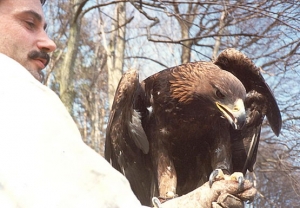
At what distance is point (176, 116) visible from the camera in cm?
446

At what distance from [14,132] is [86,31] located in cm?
1808

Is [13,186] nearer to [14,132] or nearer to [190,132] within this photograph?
[14,132]

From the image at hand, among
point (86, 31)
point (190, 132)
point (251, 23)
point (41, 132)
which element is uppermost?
point (86, 31)

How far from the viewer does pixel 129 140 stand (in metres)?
4.60

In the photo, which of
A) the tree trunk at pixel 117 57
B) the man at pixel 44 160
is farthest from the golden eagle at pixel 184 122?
the tree trunk at pixel 117 57

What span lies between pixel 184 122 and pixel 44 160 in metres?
3.64

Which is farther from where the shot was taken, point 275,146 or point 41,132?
point 275,146

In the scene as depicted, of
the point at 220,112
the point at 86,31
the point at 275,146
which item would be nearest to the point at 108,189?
the point at 220,112

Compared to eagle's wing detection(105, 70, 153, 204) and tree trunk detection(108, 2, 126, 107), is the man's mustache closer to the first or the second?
eagle's wing detection(105, 70, 153, 204)

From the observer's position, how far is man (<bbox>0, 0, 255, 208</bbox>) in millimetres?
813

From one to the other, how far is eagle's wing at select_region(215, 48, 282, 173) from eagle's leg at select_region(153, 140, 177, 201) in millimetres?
780

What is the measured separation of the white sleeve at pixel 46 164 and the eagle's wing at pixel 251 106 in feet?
12.2

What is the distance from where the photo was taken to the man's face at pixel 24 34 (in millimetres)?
1549

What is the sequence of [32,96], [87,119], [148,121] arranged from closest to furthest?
1. [32,96]
2. [148,121]
3. [87,119]
